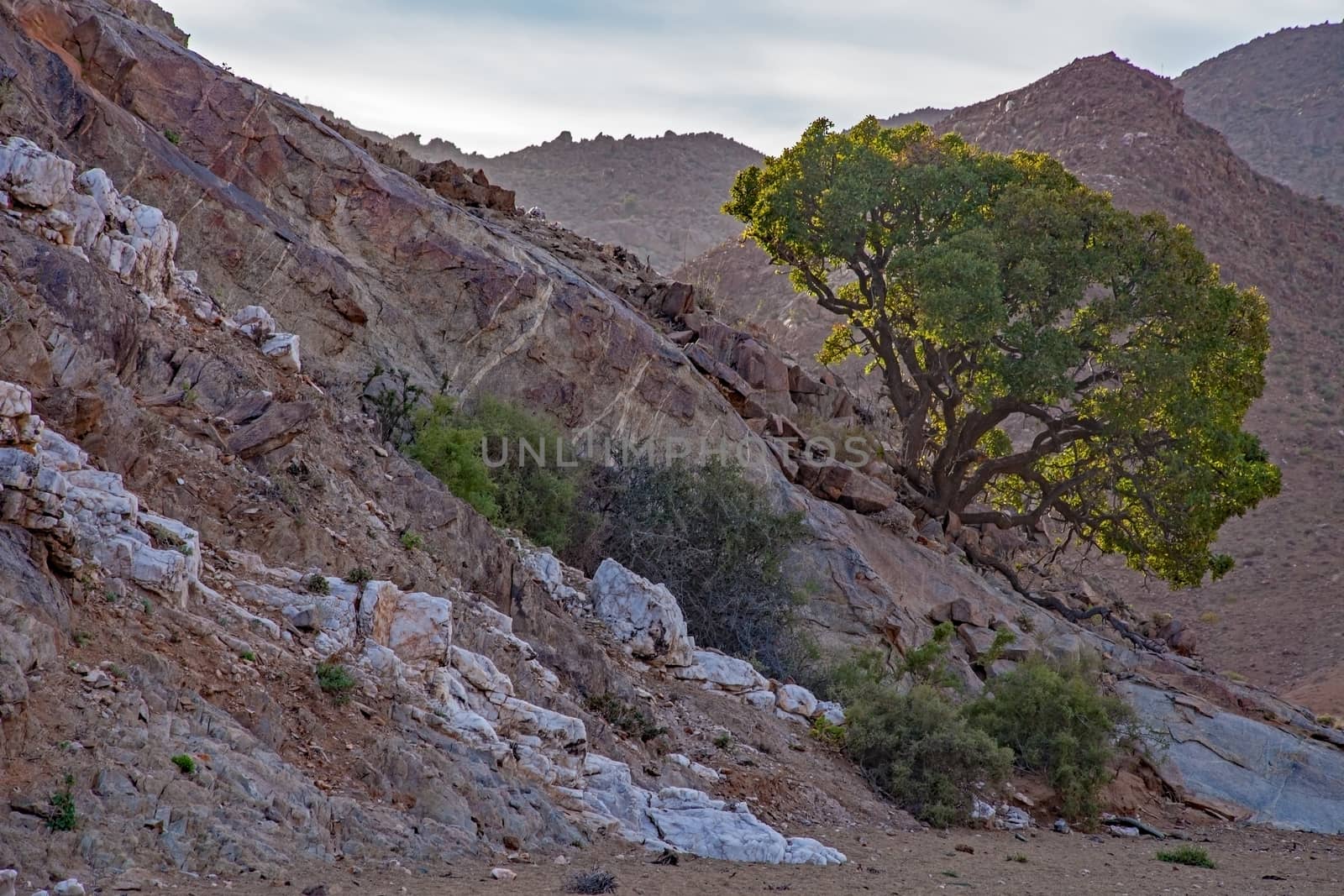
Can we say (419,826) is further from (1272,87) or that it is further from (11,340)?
(1272,87)

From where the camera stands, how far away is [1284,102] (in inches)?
2945

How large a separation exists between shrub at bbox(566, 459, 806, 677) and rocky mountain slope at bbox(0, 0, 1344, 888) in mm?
1016

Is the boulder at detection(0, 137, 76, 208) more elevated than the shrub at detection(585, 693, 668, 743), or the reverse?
the boulder at detection(0, 137, 76, 208)

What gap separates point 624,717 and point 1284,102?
250 ft

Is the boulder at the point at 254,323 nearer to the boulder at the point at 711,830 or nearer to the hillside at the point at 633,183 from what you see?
the boulder at the point at 711,830

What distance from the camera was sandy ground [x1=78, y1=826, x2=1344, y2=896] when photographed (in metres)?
7.31

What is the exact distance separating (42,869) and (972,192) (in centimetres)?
2079

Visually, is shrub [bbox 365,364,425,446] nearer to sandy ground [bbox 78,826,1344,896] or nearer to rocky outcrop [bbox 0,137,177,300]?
rocky outcrop [bbox 0,137,177,300]

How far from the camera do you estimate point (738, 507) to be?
17078mm

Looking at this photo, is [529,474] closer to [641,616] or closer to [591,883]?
[641,616]

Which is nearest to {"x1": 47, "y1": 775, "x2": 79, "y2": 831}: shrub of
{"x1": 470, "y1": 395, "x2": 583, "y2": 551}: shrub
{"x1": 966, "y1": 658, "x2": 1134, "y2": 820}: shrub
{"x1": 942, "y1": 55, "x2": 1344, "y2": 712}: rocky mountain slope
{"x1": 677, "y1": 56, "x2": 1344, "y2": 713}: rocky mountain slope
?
{"x1": 470, "y1": 395, "x2": 583, "y2": 551}: shrub

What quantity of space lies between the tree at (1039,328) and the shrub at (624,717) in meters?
12.1

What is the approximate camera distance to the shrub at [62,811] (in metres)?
6.23

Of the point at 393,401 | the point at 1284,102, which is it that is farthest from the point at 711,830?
the point at 1284,102
